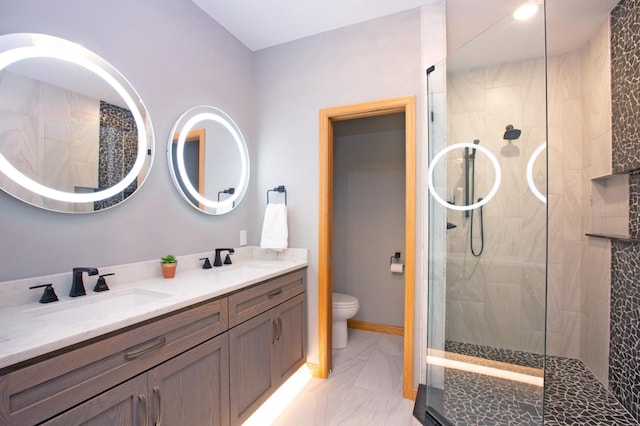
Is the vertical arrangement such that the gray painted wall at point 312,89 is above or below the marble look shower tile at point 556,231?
above

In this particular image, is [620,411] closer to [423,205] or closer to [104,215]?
[423,205]

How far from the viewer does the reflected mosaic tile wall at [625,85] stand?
5.27 ft

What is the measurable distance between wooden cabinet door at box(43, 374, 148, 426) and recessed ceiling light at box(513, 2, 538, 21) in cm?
248

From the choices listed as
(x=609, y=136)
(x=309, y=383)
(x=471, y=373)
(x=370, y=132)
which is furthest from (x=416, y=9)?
(x=309, y=383)

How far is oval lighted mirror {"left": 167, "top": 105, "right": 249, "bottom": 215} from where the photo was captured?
5.84ft

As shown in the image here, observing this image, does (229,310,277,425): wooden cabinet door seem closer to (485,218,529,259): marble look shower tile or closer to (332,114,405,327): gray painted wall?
(485,218,529,259): marble look shower tile

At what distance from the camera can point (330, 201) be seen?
222 centimetres

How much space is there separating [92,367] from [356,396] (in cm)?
167

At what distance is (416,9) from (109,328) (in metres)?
2.60

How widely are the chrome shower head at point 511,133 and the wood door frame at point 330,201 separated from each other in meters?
0.56

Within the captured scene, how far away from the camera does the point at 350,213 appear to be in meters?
3.27

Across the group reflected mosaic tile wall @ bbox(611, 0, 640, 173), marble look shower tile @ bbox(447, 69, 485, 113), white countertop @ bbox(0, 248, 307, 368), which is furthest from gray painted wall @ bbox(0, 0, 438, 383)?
reflected mosaic tile wall @ bbox(611, 0, 640, 173)

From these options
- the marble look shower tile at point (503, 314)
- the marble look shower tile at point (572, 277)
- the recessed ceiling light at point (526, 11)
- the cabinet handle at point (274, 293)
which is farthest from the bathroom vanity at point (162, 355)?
the marble look shower tile at point (572, 277)

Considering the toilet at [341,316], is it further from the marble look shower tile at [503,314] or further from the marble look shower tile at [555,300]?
the marble look shower tile at [555,300]
